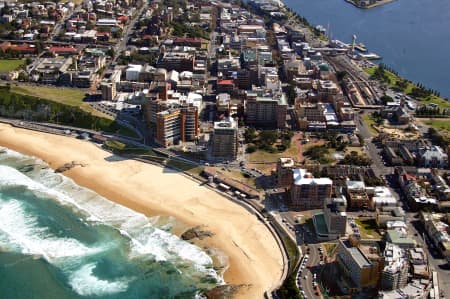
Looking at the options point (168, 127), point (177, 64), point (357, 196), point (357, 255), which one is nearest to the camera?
point (357, 255)

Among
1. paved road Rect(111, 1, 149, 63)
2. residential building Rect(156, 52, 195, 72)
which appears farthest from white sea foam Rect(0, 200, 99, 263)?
paved road Rect(111, 1, 149, 63)

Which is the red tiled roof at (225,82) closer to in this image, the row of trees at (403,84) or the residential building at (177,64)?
the residential building at (177,64)

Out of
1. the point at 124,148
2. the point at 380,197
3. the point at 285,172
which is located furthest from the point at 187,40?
the point at 380,197

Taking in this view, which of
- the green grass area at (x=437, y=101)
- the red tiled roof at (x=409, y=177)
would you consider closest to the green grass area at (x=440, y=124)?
the green grass area at (x=437, y=101)

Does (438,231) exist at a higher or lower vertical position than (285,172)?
lower

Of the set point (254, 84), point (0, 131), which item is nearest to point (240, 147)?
point (254, 84)

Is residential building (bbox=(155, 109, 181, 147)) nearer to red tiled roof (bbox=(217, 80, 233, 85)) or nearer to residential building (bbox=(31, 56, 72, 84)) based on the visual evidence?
red tiled roof (bbox=(217, 80, 233, 85))

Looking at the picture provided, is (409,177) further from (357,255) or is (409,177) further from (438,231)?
(357,255)
